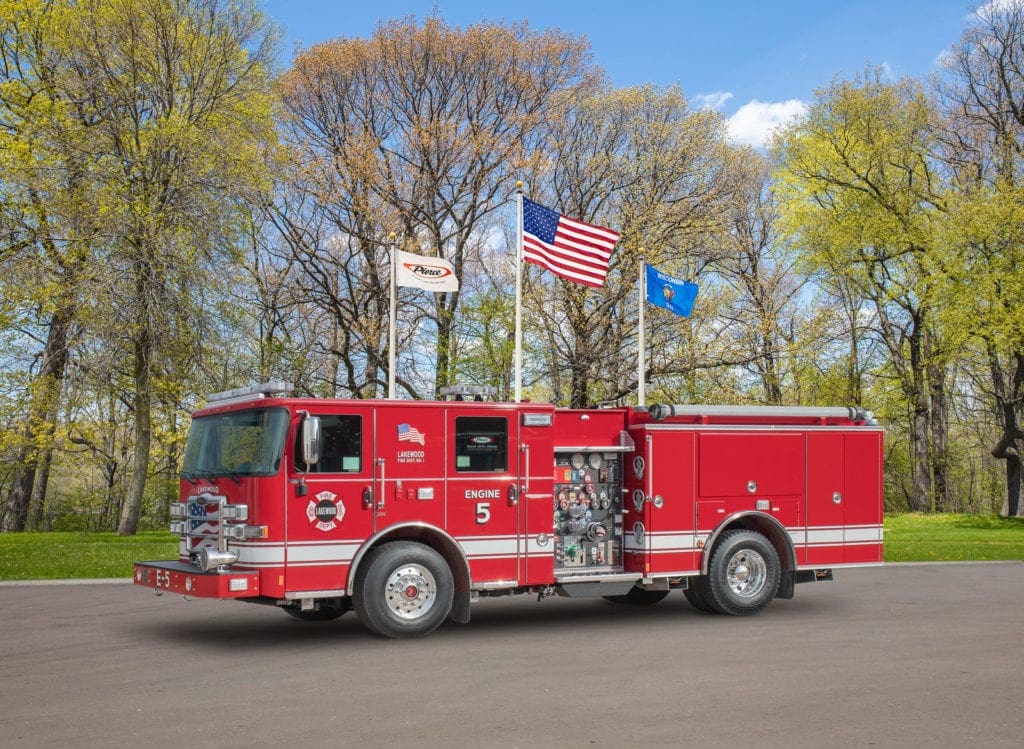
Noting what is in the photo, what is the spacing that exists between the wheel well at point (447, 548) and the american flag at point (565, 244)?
7.89 metres

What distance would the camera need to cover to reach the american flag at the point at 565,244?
19.0 meters

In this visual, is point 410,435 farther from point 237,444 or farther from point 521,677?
point 521,677

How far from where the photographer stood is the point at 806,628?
12.6 meters

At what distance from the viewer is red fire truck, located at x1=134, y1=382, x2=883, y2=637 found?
11180mm

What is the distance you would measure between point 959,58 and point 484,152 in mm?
17667

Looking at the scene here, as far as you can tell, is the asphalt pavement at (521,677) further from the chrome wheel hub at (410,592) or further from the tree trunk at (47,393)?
the tree trunk at (47,393)

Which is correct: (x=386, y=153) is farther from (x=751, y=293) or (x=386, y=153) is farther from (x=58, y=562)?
(x=58, y=562)

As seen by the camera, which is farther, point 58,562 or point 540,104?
point 540,104

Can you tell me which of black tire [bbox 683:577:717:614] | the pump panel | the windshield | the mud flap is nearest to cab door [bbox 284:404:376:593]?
the windshield

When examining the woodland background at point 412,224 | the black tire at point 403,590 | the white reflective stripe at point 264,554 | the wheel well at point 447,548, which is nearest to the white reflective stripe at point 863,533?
the wheel well at point 447,548

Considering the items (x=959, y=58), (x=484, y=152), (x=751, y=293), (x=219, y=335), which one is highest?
(x=959, y=58)

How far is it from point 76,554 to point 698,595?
45.3 ft

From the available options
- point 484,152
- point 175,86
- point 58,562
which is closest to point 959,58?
point 484,152

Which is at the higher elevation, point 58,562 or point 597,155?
point 597,155
